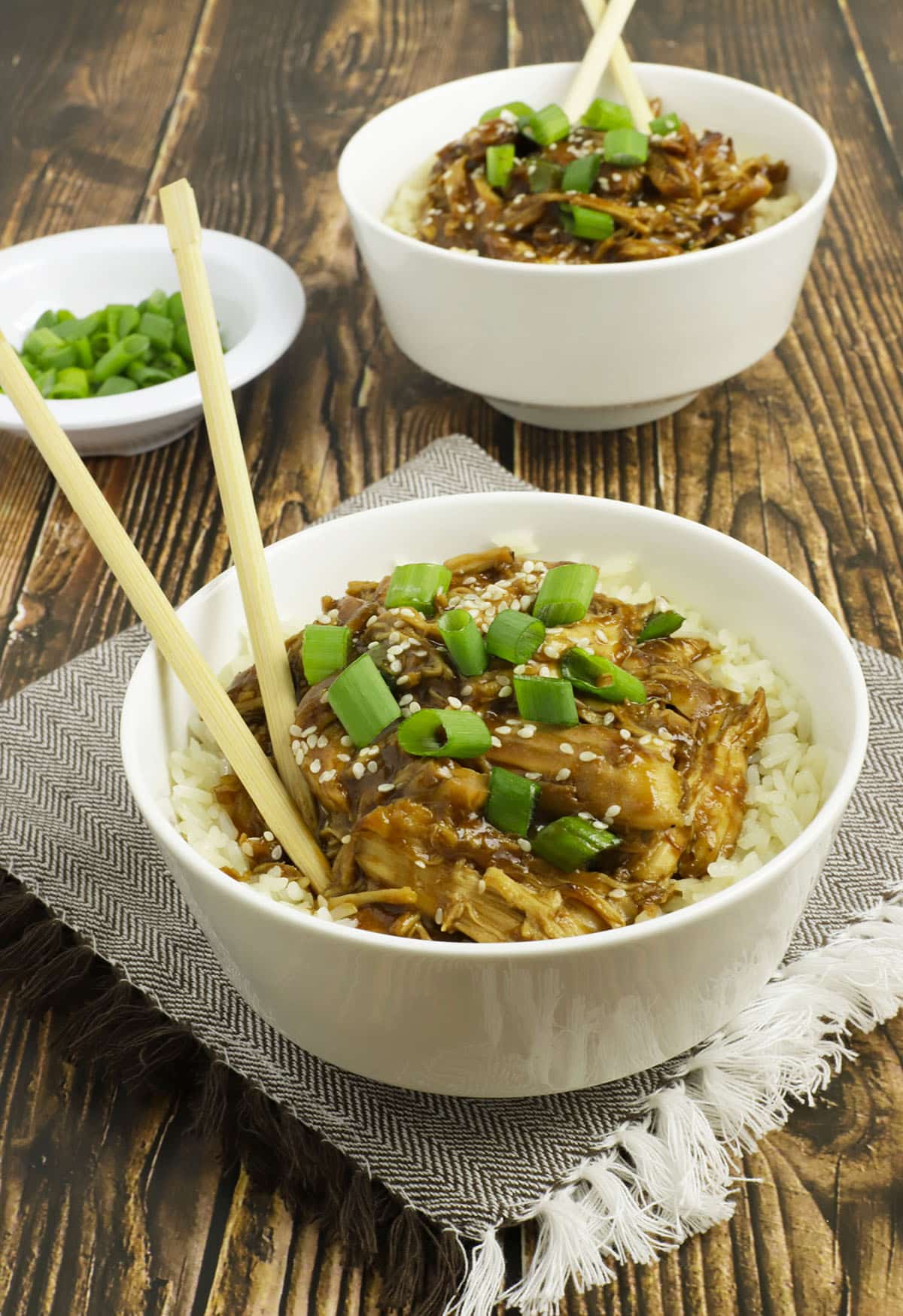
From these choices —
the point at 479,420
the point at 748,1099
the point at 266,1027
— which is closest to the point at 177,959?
the point at 266,1027

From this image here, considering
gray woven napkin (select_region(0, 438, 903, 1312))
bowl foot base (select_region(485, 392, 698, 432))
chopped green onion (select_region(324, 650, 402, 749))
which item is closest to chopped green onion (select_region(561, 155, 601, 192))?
bowl foot base (select_region(485, 392, 698, 432))

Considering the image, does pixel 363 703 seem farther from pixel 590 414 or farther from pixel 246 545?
pixel 590 414

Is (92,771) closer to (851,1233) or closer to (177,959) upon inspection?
(177,959)

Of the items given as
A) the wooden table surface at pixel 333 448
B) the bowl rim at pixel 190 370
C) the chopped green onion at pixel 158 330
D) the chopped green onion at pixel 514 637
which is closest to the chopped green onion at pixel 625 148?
the wooden table surface at pixel 333 448

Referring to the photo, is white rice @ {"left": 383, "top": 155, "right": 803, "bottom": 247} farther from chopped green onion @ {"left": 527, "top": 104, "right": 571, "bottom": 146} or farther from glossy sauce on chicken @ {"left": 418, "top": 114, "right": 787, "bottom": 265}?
chopped green onion @ {"left": 527, "top": 104, "right": 571, "bottom": 146}

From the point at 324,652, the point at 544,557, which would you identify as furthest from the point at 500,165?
the point at 324,652

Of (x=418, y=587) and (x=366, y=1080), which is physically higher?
(x=418, y=587)
